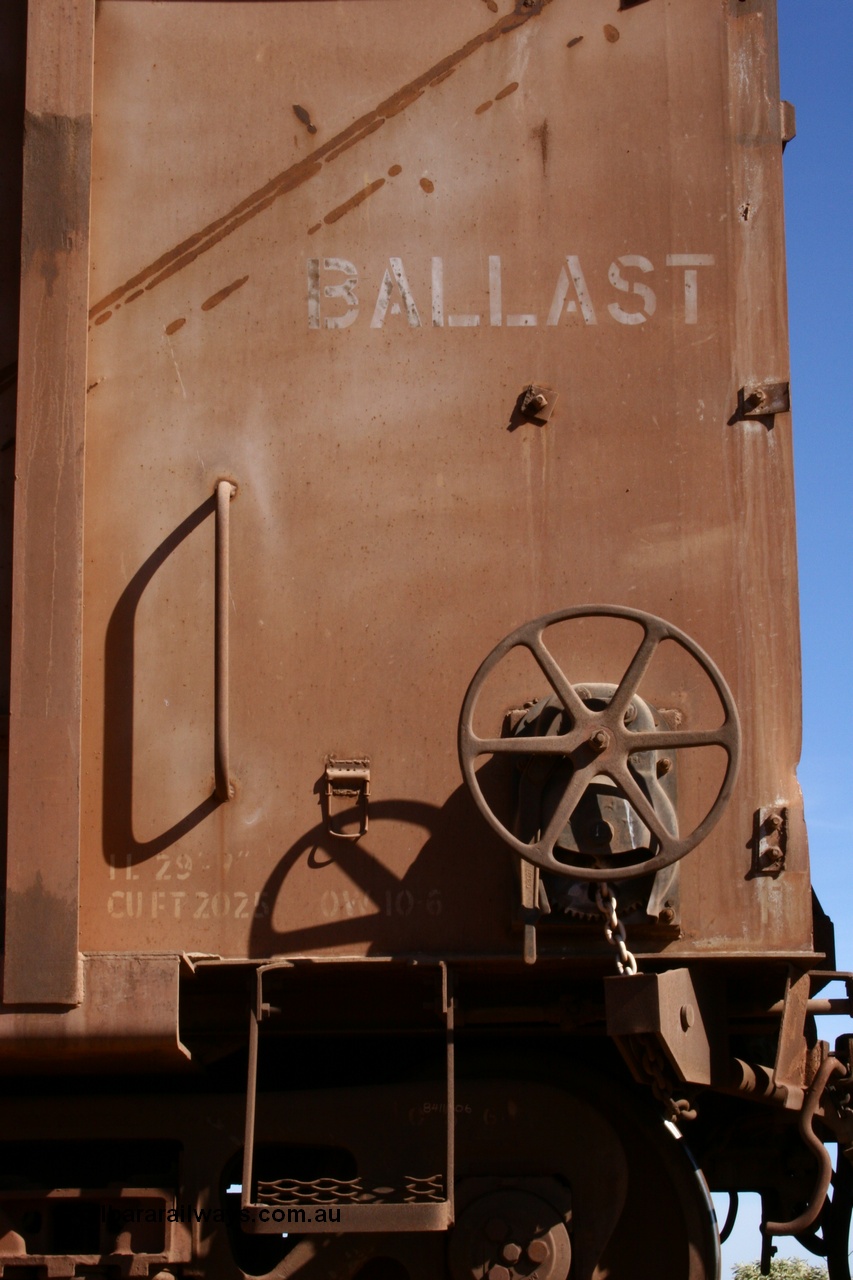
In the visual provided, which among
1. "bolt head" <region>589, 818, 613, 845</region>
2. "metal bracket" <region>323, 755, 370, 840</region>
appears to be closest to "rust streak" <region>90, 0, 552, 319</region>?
"metal bracket" <region>323, 755, 370, 840</region>

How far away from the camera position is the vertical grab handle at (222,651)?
381 cm

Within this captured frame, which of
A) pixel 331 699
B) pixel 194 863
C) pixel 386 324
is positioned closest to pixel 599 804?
pixel 331 699

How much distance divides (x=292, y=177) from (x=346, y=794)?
70.7 inches

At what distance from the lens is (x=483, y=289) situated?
160 inches

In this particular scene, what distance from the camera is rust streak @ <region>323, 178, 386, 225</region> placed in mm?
4094

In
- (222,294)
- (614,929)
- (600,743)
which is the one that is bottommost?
(614,929)

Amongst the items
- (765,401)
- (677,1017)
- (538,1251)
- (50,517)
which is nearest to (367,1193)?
(538,1251)

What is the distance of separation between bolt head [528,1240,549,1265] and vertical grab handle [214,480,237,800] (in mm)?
1438

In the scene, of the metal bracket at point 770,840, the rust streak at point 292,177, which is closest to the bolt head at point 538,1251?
the metal bracket at point 770,840

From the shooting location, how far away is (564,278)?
4074 millimetres

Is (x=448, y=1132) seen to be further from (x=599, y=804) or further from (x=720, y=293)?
(x=720, y=293)

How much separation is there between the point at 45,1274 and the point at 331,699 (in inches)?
67.6

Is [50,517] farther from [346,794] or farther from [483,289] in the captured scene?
[483,289]

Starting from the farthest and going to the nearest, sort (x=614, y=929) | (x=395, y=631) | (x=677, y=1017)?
(x=395, y=631) → (x=614, y=929) → (x=677, y=1017)
